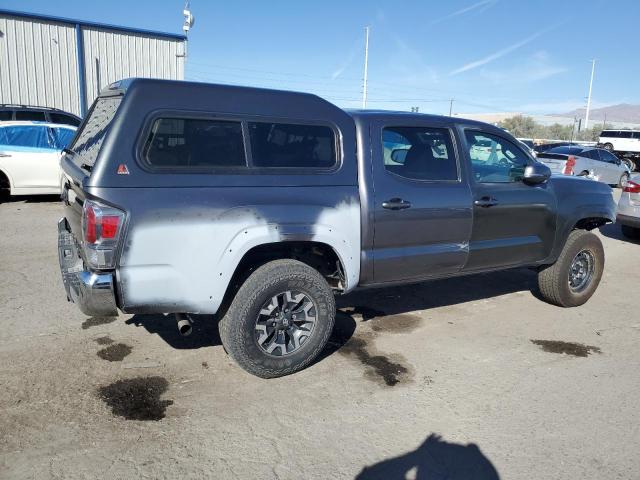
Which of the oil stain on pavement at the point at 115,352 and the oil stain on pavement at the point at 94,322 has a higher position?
the oil stain on pavement at the point at 94,322

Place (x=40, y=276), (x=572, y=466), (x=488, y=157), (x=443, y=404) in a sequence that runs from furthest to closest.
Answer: (x=40, y=276) → (x=488, y=157) → (x=443, y=404) → (x=572, y=466)

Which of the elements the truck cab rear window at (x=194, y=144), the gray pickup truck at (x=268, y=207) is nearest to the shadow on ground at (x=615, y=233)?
the gray pickup truck at (x=268, y=207)

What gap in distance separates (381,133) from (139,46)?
17522mm

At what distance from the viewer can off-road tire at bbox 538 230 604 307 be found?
553cm

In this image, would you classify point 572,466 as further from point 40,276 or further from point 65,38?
point 65,38

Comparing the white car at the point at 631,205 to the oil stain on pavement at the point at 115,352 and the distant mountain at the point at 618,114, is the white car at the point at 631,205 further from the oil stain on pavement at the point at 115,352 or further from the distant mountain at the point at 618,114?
the distant mountain at the point at 618,114

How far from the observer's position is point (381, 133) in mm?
4168

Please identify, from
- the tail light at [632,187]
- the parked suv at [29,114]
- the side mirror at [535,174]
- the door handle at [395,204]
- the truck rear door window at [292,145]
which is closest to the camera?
the truck rear door window at [292,145]

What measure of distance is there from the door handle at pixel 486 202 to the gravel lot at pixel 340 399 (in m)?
1.19

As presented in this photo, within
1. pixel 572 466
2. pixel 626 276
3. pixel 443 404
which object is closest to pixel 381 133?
pixel 443 404

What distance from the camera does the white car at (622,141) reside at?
31750 millimetres

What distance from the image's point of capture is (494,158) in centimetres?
497

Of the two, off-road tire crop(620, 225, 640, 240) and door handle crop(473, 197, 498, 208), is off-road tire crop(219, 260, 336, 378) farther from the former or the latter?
off-road tire crop(620, 225, 640, 240)

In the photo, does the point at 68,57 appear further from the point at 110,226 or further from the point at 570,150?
the point at 570,150
